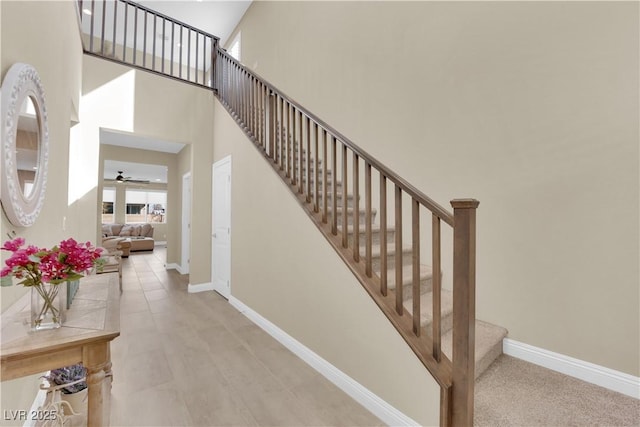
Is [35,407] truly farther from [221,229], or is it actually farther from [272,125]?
[221,229]

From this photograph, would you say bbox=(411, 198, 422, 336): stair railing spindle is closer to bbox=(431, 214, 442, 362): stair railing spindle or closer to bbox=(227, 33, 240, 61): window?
bbox=(431, 214, 442, 362): stair railing spindle

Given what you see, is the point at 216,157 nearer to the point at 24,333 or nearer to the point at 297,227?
the point at 297,227

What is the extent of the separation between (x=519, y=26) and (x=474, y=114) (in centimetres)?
65

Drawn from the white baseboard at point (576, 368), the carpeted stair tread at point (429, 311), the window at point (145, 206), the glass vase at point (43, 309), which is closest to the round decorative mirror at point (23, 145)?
the glass vase at point (43, 309)

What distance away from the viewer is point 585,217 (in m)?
1.81

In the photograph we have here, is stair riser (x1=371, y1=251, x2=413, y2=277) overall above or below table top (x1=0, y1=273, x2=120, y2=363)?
above

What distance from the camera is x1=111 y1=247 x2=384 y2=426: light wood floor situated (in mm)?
1821

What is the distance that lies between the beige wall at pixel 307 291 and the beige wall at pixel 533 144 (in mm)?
1073

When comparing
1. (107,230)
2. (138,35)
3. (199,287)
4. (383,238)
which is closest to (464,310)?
(383,238)

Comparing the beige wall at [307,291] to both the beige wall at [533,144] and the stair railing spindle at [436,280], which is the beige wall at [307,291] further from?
the beige wall at [533,144]

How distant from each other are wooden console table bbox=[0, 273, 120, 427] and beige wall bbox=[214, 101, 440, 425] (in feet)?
4.53

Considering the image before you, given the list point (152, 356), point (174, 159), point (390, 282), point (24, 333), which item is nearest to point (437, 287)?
point (390, 282)

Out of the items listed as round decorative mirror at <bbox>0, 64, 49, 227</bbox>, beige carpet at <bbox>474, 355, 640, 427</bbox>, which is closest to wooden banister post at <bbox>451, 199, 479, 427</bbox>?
beige carpet at <bbox>474, 355, 640, 427</bbox>

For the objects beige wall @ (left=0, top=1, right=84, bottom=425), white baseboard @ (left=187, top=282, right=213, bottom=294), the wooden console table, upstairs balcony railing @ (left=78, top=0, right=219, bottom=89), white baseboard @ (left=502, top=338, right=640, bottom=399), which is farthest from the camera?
upstairs balcony railing @ (left=78, top=0, right=219, bottom=89)
